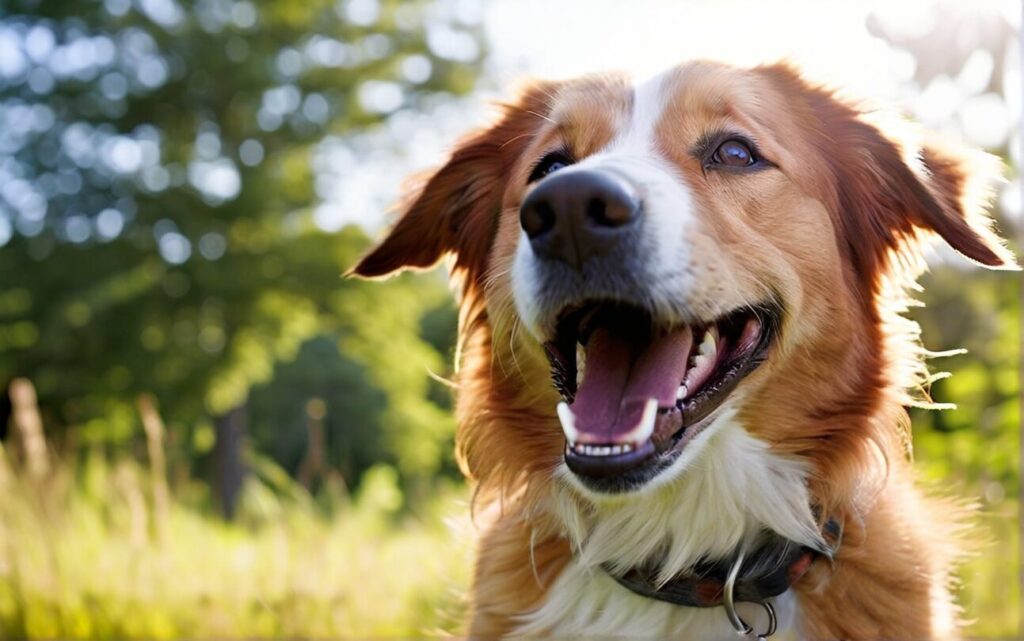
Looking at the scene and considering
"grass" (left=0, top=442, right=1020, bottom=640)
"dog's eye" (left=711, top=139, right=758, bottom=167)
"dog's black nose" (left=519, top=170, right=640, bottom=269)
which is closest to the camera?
"dog's black nose" (left=519, top=170, right=640, bottom=269)

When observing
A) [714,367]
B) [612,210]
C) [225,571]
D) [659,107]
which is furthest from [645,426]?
[225,571]

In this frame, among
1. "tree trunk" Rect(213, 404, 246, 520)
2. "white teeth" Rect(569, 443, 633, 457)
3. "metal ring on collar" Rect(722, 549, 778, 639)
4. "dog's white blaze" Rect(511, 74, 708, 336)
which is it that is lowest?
"tree trunk" Rect(213, 404, 246, 520)

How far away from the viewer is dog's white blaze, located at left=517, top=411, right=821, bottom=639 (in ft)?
9.05

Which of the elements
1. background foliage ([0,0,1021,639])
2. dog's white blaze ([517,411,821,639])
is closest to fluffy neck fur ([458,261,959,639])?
dog's white blaze ([517,411,821,639])

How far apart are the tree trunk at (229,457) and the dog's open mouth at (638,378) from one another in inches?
465

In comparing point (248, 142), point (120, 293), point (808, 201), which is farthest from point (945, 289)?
point (808, 201)

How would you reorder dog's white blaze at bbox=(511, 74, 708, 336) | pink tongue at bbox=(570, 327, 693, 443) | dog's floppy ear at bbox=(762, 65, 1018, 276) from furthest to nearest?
1. dog's floppy ear at bbox=(762, 65, 1018, 276)
2. pink tongue at bbox=(570, 327, 693, 443)
3. dog's white blaze at bbox=(511, 74, 708, 336)

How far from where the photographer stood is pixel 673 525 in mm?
2828

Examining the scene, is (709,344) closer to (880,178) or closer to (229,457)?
(880,178)

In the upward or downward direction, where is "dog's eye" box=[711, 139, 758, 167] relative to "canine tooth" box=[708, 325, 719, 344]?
upward

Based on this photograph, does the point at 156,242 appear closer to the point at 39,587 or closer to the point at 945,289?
the point at 39,587

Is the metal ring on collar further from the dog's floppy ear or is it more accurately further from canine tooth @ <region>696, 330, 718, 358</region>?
the dog's floppy ear

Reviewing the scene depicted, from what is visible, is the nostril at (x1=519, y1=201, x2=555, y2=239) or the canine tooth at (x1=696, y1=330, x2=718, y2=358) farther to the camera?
the canine tooth at (x1=696, y1=330, x2=718, y2=358)

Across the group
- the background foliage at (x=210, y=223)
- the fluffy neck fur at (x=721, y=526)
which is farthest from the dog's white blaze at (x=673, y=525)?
the background foliage at (x=210, y=223)
